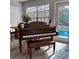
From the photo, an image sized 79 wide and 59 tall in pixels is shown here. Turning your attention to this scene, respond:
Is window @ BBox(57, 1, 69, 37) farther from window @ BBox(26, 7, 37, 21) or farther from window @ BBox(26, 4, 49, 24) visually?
window @ BBox(26, 7, 37, 21)

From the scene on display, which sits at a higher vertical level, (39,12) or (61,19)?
(39,12)

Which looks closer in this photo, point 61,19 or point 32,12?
point 61,19

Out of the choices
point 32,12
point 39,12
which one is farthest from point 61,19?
point 32,12

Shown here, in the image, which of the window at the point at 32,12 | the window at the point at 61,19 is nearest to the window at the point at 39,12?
the window at the point at 32,12

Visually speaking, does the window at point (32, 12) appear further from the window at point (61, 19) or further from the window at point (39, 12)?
the window at point (61, 19)

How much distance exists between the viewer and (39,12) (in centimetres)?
512

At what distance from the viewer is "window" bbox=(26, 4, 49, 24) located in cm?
500

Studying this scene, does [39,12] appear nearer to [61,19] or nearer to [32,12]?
[32,12]

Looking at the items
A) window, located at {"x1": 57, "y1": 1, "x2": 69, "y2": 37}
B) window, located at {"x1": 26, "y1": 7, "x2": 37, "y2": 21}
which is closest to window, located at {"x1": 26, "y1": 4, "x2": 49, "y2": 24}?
window, located at {"x1": 26, "y1": 7, "x2": 37, "y2": 21}

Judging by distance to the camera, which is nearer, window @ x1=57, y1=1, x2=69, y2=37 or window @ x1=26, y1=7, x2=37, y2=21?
window @ x1=57, y1=1, x2=69, y2=37
